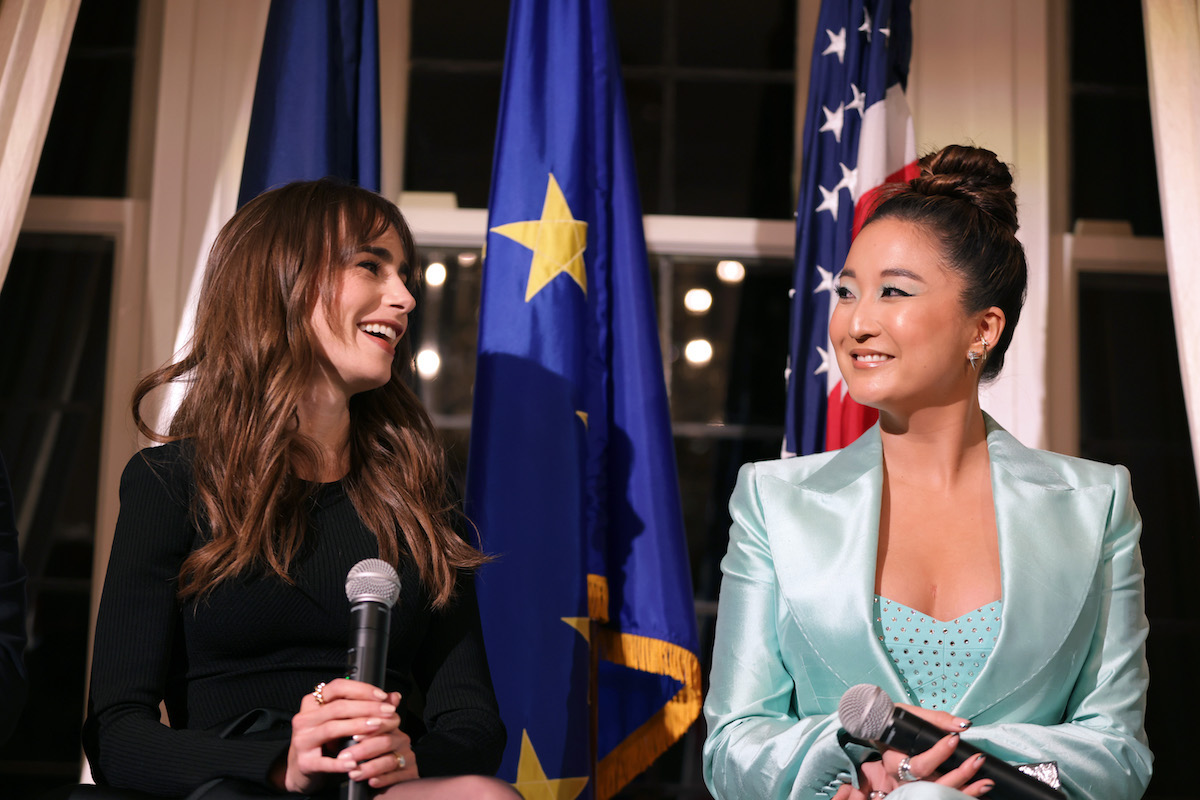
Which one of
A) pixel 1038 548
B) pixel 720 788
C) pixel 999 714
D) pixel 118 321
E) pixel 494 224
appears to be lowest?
pixel 720 788

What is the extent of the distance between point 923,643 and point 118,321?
7.01 ft

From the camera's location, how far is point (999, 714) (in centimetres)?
175

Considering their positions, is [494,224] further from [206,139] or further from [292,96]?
[206,139]

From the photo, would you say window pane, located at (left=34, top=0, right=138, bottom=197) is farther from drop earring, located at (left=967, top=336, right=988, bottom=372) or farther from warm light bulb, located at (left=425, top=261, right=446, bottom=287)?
drop earring, located at (left=967, top=336, right=988, bottom=372)

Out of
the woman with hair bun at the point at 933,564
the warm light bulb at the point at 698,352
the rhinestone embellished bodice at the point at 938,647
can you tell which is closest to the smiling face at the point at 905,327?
the woman with hair bun at the point at 933,564

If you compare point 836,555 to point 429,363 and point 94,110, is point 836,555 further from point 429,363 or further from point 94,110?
point 94,110

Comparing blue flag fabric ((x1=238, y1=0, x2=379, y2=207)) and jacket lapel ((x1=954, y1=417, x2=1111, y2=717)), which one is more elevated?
blue flag fabric ((x1=238, y1=0, x2=379, y2=207))

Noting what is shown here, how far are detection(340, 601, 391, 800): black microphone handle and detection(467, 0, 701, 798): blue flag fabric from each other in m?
0.97

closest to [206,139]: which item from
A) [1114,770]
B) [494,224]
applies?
[494,224]

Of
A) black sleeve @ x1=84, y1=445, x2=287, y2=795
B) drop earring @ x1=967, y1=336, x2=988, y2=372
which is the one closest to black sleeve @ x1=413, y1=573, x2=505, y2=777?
black sleeve @ x1=84, y1=445, x2=287, y2=795

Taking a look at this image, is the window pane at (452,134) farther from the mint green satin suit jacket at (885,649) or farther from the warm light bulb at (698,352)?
the mint green satin suit jacket at (885,649)

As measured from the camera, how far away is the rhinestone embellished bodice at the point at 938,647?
177 centimetres

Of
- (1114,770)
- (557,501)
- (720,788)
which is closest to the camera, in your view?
(1114,770)

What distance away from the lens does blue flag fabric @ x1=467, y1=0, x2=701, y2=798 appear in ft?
7.71
